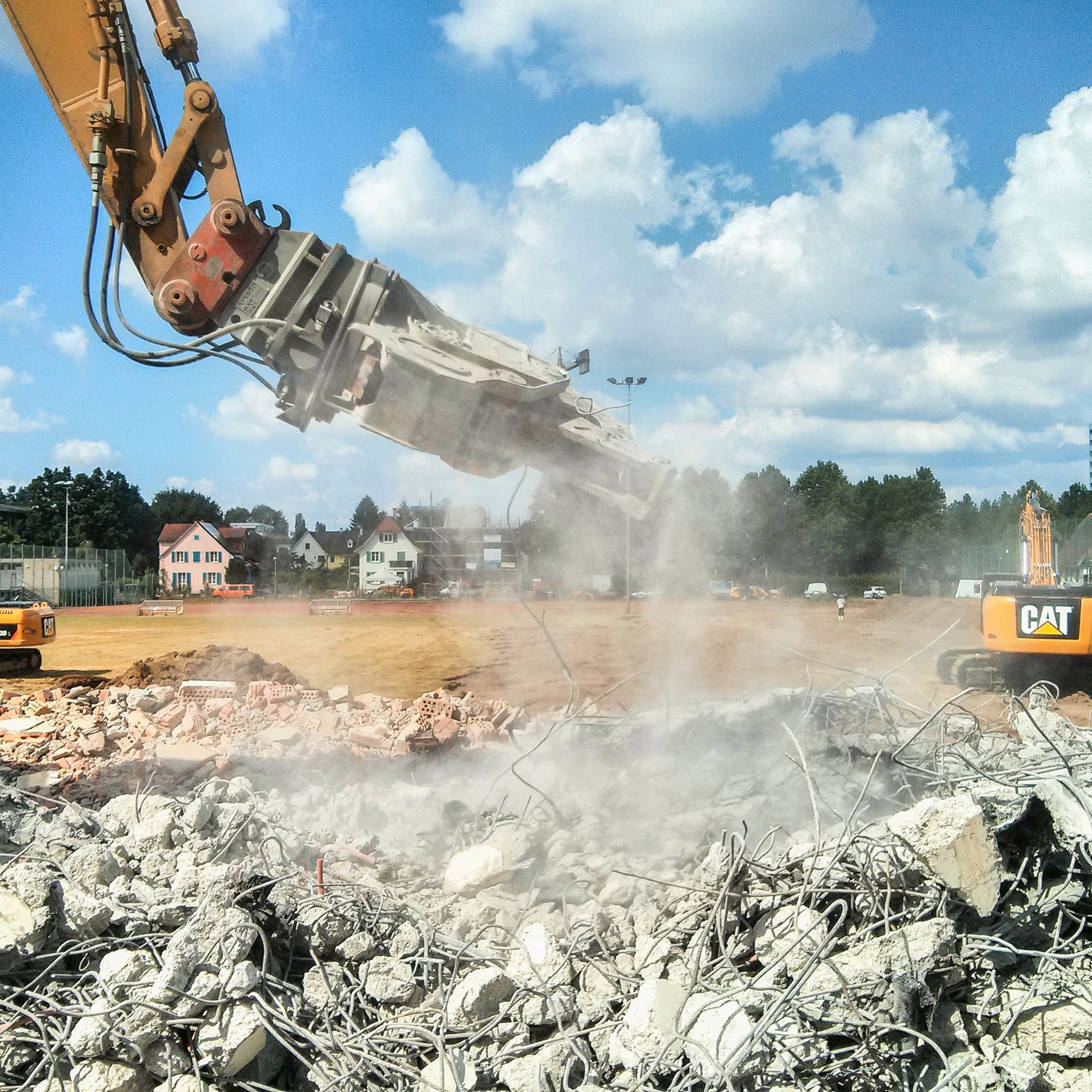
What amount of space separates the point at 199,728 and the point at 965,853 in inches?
290

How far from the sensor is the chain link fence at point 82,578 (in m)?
37.4

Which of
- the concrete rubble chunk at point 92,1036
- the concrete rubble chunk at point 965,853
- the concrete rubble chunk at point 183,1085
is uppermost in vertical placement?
the concrete rubble chunk at point 965,853

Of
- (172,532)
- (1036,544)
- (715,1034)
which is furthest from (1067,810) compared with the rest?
(172,532)

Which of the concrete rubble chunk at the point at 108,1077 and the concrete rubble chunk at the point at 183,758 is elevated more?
the concrete rubble chunk at the point at 183,758

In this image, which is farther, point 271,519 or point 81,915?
point 271,519

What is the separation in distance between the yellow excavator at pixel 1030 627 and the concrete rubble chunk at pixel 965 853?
25.6 feet

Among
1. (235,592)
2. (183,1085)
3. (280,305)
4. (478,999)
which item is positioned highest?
(280,305)

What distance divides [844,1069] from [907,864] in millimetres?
791

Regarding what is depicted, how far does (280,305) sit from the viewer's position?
4293 millimetres

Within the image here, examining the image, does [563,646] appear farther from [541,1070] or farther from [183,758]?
[541,1070]

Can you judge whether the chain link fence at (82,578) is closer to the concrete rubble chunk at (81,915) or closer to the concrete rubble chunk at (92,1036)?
the concrete rubble chunk at (81,915)

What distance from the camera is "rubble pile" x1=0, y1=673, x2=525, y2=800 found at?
7.11 meters

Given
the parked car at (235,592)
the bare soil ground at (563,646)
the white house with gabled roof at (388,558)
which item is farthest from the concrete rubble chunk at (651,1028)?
the parked car at (235,592)

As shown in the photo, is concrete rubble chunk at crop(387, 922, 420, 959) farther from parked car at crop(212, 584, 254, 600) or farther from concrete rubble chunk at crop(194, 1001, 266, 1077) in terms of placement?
parked car at crop(212, 584, 254, 600)
